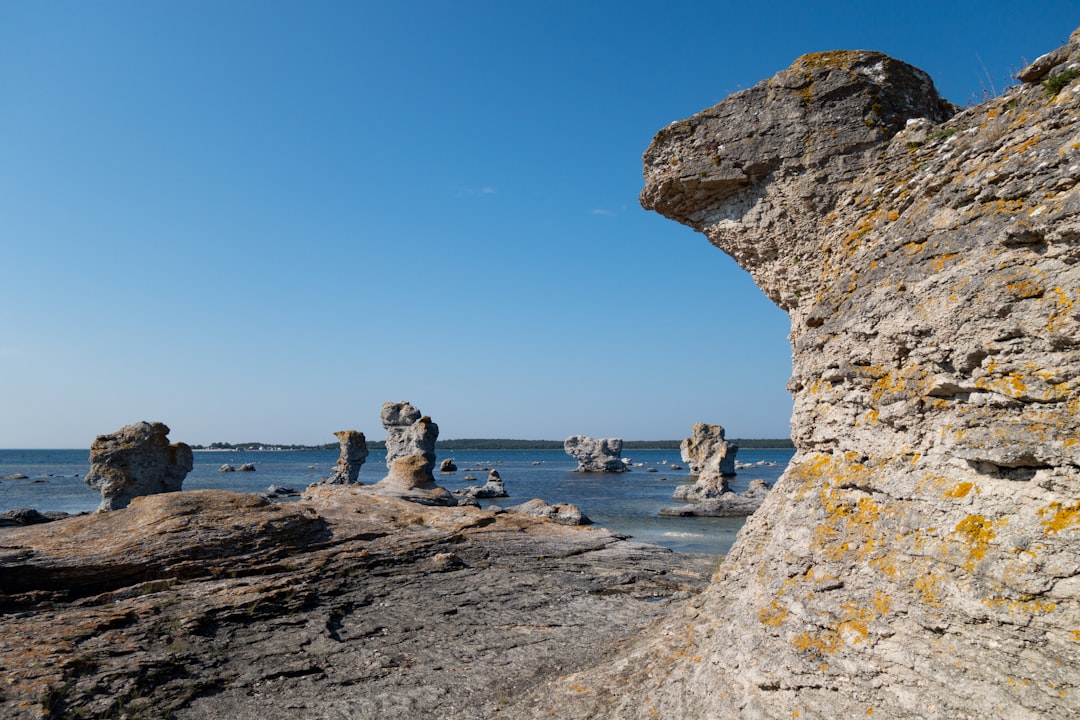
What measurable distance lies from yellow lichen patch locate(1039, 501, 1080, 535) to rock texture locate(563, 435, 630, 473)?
11222cm

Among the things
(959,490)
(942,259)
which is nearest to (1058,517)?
(959,490)

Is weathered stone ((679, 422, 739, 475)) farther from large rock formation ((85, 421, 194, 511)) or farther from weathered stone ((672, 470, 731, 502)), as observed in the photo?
large rock formation ((85, 421, 194, 511))

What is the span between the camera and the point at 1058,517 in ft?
14.1

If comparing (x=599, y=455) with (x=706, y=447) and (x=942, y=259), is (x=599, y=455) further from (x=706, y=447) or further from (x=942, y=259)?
(x=942, y=259)

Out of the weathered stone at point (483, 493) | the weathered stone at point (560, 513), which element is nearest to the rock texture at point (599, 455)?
the weathered stone at point (483, 493)

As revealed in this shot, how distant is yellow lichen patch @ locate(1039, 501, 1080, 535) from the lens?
4.21 metres

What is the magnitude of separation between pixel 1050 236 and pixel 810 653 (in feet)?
14.0

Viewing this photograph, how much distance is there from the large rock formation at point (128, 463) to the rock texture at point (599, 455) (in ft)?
286

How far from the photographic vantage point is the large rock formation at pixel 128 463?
33906 mm

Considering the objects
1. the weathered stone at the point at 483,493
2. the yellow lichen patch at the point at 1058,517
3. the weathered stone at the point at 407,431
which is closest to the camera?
the yellow lichen patch at the point at 1058,517

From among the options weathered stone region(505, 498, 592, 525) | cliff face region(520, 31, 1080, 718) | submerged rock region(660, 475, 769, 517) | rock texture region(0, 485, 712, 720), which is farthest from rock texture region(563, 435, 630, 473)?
cliff face region(520, 31, 1080, 718)

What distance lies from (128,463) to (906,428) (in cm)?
Result: 4061

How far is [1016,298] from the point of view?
4863 millimetres

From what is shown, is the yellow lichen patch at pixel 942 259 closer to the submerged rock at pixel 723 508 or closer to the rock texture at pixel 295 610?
the rock texture at pixel 295 610
